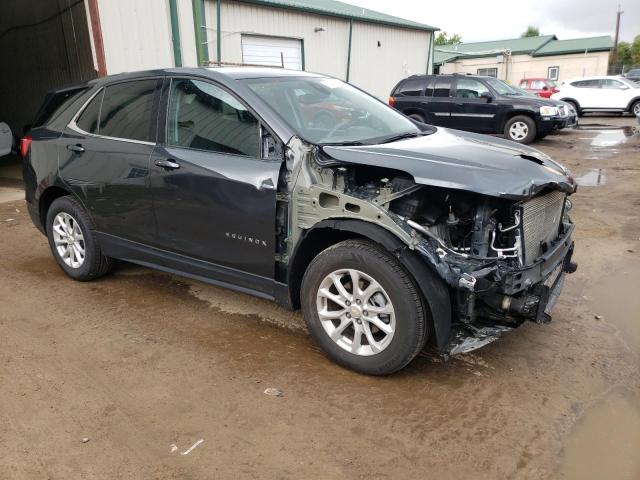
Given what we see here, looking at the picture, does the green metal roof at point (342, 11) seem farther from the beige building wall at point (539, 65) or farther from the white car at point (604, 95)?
the beige building wall at point (539, 65)

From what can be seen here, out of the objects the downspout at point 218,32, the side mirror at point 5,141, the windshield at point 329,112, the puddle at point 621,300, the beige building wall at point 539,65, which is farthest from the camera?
the beige building wall at point 539,65

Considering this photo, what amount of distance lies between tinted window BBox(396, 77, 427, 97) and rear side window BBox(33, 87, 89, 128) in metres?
10.4

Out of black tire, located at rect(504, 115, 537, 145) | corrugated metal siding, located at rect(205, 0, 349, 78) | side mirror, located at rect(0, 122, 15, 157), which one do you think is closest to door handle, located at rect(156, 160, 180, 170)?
corrugated metal siding, located at rect(205, 0, 349, 78)

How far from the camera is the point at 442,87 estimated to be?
13.4 metres

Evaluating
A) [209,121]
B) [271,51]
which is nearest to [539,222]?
[209,121]

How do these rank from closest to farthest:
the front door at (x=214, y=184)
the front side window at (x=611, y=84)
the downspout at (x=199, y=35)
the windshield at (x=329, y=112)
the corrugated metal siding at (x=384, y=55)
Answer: the front door at (x=214, y=184)
the windshield at (x=329, y=112)
the downspout at (x=199, y=35)
the corrugated metal siding at (x=384, y=55)
the front side window at (x=611, y=84)

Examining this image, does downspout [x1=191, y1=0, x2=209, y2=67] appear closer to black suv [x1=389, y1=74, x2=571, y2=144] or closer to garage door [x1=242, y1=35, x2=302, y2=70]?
garage door [x1=242, y1=35, x2=302, y2=70]

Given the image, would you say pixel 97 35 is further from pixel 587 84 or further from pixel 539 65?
pixel 539 65

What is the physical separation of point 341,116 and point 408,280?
1528mm

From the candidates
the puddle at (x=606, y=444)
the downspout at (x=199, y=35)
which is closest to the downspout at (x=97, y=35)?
the downspout at (x=199, y=35)

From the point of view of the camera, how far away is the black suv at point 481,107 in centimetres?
1272

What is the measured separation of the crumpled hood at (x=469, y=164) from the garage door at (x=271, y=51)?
10.3 meters

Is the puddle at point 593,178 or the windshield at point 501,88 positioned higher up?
the windshield at point 501,88

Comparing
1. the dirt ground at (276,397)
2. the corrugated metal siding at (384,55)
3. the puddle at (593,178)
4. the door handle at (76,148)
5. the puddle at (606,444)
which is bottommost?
the puddle at (593,178)
